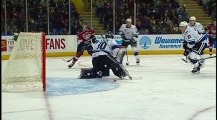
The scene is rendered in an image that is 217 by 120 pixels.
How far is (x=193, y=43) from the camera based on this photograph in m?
7.99

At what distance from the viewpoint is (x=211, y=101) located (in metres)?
4.67

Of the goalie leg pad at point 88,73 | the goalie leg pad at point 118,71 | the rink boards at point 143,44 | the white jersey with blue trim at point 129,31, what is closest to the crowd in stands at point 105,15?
the rink boards at point 143,44

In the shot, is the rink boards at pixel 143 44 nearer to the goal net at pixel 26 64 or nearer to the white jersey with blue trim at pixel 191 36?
the white jersey with blue trim at pixel 191 36

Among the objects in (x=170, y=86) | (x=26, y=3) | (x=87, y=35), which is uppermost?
(x=26, y=3)

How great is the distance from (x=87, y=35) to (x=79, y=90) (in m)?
3.38

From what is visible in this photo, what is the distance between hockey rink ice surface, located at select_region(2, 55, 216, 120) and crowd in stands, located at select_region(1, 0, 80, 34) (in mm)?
5199

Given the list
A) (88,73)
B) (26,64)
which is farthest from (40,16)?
(26,64)

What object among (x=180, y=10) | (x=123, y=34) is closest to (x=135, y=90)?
(x=123, y=34)

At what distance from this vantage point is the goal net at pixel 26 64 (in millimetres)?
5508

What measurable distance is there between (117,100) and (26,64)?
1.47 metres

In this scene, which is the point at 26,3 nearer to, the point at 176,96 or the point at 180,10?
the point at 180,10

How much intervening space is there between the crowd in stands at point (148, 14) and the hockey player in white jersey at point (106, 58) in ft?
22.5

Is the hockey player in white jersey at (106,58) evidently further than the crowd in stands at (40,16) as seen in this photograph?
No

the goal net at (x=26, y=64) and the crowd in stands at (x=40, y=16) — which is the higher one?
the crowd in stands at (x=40, y=16)
